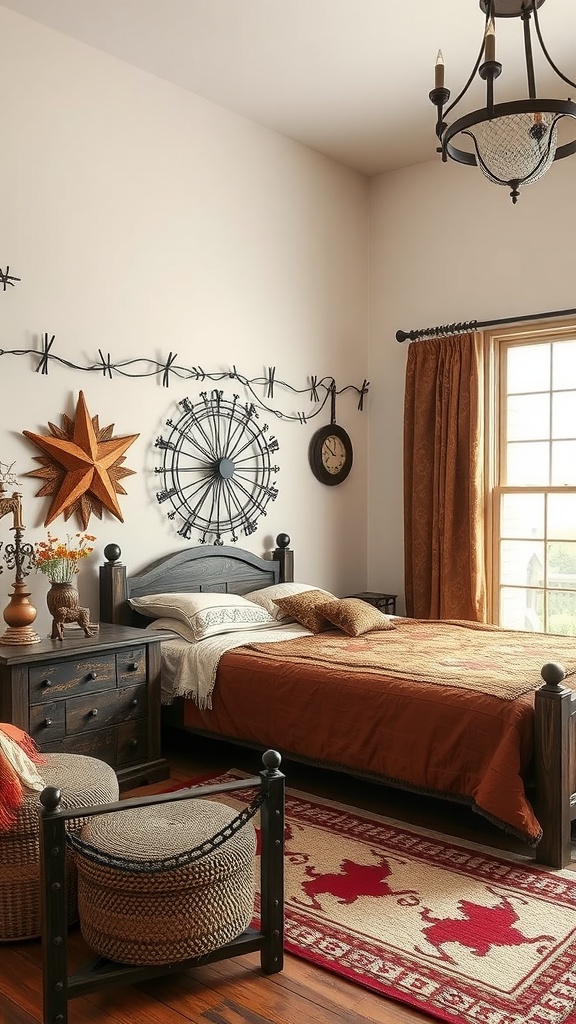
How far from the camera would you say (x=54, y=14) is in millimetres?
3637

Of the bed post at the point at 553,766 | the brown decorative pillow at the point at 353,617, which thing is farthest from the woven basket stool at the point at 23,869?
the brown decorative pillow at the point at 353,617

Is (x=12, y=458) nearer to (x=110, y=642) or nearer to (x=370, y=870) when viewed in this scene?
(x=110, y=642)

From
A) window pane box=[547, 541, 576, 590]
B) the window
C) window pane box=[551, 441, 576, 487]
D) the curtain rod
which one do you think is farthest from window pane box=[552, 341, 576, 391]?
window pane box=[547, 541, 576, 590]

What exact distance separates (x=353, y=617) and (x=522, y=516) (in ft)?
4.62

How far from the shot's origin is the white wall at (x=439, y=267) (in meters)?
4.71

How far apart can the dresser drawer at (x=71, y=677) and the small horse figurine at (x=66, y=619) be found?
0.52ft

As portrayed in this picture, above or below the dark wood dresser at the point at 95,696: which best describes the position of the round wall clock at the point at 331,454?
above

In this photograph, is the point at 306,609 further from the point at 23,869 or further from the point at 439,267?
the point at 439,267

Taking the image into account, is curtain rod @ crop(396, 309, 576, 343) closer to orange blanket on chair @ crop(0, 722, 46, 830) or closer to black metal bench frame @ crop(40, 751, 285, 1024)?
black metal bench frame @ crop(40, 751, 285, 1024)

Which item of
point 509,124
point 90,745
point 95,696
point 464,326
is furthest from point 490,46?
Result: point 464,326

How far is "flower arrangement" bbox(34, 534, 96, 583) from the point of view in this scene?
11.3ft

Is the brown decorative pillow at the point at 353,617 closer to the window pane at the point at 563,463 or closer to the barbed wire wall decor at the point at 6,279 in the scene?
the window pane at the point at 563,463

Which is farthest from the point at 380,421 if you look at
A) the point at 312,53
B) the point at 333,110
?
the point at 312,53

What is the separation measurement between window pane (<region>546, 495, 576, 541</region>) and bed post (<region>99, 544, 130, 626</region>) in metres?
2.42
